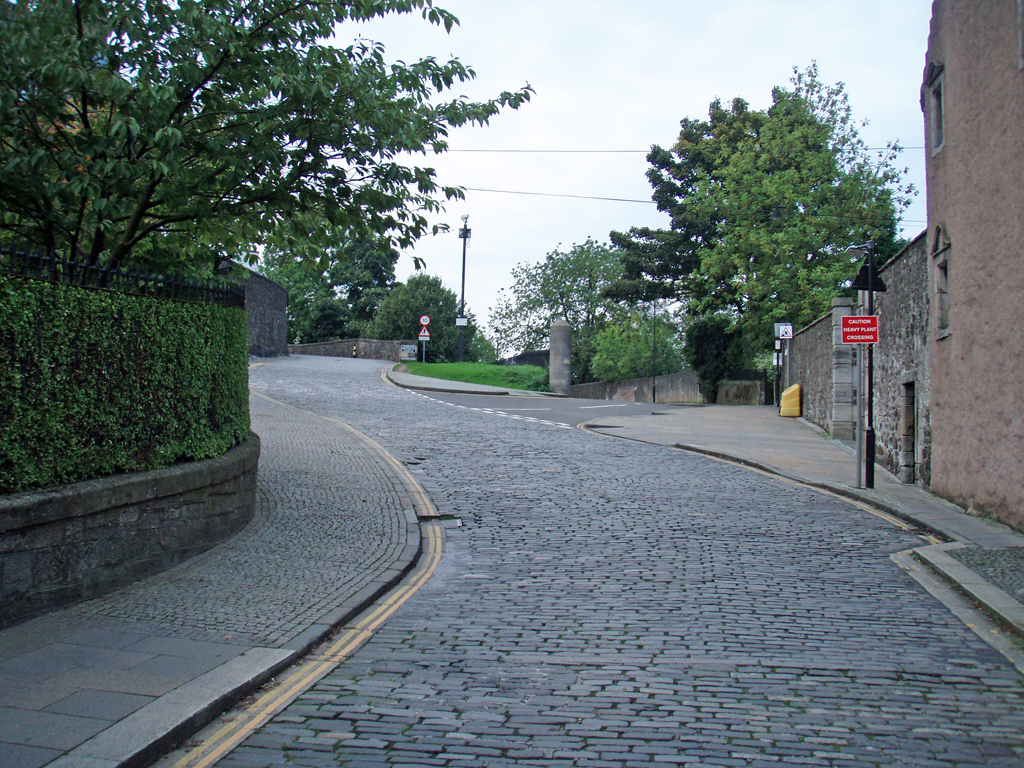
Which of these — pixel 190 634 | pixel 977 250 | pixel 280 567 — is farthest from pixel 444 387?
pixel 190 634

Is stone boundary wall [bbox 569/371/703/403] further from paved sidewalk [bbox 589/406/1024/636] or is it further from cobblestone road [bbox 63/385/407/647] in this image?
cobblestone road [bbox 63/385/407/647]

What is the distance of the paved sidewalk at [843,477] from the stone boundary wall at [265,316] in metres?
21.9

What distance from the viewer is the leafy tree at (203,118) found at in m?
8.14

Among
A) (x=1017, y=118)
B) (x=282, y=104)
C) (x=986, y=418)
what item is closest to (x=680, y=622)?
(x=282, y=104)

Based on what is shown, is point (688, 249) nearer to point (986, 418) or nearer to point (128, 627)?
point (986, 418)

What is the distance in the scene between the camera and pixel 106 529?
7.14 meters

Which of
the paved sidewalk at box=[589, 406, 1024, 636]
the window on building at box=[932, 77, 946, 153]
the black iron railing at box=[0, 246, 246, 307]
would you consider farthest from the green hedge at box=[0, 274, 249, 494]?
the window on building at box=[932, 77, 946, 153]

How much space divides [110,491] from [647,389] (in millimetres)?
47992

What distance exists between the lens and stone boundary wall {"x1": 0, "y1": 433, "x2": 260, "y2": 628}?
20.5 ft

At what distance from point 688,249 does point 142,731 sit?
4723 centimetres

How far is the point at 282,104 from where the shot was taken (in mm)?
8914

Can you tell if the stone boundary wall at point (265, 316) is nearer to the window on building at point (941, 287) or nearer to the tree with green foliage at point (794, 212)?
the tree with green foliage at point (794, 212)

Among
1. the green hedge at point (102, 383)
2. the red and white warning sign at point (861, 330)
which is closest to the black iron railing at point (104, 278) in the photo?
the green hedge at point (102, 383)

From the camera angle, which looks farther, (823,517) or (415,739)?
(823,517)
